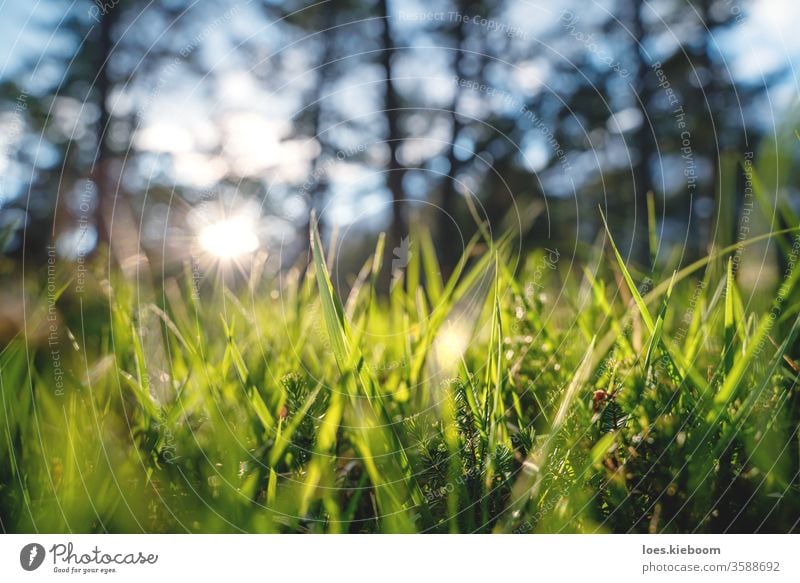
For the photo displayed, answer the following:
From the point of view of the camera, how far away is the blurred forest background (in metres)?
0.62

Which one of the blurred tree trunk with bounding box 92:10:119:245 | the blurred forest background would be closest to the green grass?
the blurred forest background

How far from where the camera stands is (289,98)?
2.35ft

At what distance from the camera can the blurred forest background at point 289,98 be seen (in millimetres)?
619

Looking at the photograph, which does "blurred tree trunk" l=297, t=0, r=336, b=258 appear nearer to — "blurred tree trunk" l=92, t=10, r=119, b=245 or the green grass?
"blurred tree trunk" l=92, t=10, r=119, b=245

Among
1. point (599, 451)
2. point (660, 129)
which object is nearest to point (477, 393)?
point (599, 451)

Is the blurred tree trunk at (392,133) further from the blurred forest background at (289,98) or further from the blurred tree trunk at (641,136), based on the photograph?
the blurred tree trunk at (641,136)

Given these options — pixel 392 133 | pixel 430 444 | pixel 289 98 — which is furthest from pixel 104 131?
pixel 430 444

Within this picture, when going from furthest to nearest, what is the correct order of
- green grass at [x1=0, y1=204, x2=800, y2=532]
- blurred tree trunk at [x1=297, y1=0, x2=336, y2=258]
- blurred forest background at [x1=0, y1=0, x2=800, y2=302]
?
1. blurred tree trunk at [x1=297, y1=0, x2=336, y2=258]
2. blurred forest background at [x1=0, y1=0, x2=800, y2=302]
3. green grass at [x1=0, y1=204, x2=800, y2=532]

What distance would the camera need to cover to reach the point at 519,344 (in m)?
0.58

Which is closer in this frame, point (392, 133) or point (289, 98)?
point (289, 98)
